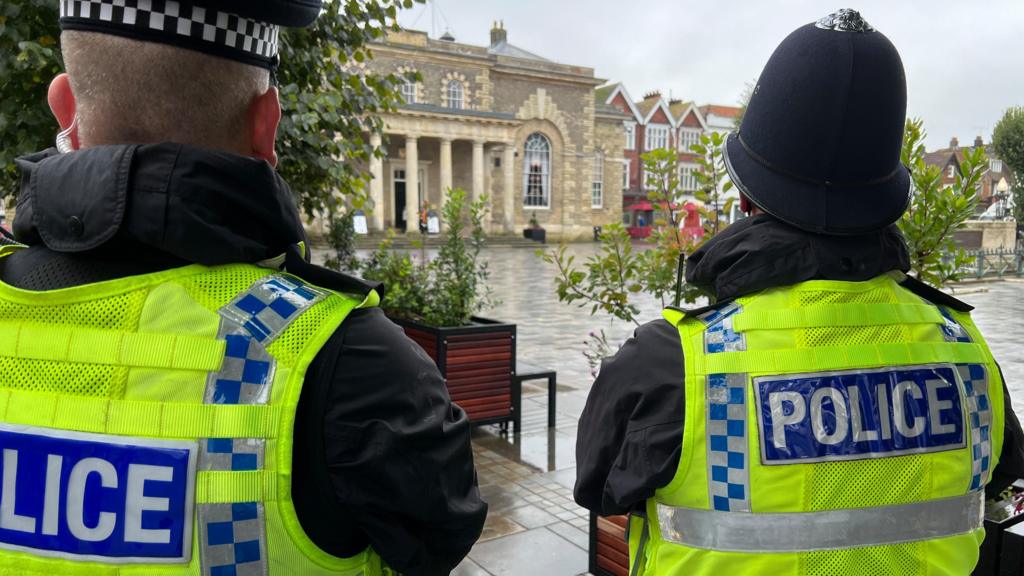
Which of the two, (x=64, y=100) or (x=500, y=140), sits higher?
(x=500, y=140)

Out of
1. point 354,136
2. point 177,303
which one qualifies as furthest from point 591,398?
point 354,136

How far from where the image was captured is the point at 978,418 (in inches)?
65.2

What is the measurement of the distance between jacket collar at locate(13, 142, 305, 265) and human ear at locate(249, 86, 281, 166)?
0.30ft

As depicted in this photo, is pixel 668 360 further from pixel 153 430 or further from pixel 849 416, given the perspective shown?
pixel 153 430

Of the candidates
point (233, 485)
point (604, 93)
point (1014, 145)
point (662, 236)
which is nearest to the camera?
point (233, 485)

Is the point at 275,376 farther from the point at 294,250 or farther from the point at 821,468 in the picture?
the point at 821,468

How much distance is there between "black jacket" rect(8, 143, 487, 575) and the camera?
1.18 m

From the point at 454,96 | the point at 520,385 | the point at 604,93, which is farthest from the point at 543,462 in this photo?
the point at 604,93

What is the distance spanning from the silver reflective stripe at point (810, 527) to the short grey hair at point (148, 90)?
1181 millimetres

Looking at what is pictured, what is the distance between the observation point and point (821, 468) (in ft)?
4.94

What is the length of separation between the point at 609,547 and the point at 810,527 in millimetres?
1967

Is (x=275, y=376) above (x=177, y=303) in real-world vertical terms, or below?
below

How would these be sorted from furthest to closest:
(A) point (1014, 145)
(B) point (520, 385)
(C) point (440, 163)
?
(C) point (440, 163) < (A) point (1014, 145) < (B) point (520, 385)

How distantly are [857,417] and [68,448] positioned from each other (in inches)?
57.4
